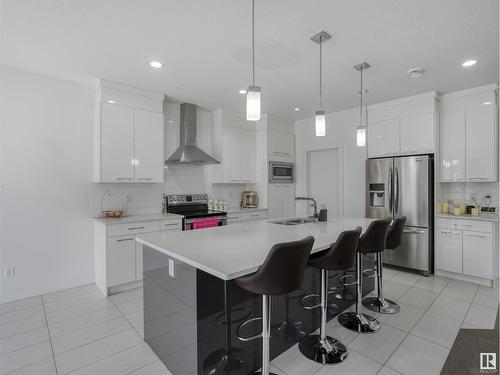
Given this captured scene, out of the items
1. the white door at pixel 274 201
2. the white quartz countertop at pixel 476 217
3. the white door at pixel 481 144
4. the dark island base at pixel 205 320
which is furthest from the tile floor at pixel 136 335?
the white door at pixel 274 201

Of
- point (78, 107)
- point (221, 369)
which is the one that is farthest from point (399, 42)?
point (78, 107)

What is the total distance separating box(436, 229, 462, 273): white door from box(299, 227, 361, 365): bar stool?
8.38 ft

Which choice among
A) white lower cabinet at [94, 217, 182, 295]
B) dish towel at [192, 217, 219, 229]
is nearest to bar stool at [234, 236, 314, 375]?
white lower cabinet at [94, 217, 182, 295]

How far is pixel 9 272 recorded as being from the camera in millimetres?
3100

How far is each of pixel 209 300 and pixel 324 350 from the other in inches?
43.2

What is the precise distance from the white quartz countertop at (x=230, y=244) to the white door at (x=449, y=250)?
79.8 inches

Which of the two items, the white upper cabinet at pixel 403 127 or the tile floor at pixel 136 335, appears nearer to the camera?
the tile floor at pixel 136 335

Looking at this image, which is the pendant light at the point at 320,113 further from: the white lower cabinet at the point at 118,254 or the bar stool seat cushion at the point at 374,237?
the white lower cabinet at the point at 118,254

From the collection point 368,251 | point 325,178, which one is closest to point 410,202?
point 325,178

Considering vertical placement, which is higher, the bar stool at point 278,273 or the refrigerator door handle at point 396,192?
the refrigerator door handle at point 396,192

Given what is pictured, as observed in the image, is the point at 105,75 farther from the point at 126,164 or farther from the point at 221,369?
the point at 221,369

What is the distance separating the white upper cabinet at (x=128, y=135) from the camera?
344 cm

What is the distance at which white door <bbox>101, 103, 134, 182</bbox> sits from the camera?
11.3ft

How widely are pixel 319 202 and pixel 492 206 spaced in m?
2.61
